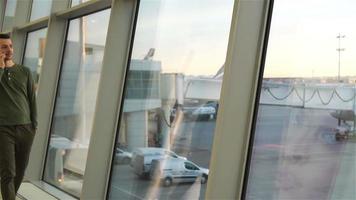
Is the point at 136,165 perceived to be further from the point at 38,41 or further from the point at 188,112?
the point at 38,41

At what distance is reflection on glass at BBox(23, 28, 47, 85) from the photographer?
20.1 ft

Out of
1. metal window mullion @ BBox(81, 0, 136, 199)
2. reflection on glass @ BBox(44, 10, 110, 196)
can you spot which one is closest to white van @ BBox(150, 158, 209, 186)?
metal window mullion @ BBox(81, 0, 136, 199)

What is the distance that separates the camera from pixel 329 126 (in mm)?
2350

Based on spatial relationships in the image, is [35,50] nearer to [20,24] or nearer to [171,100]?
[20,24]

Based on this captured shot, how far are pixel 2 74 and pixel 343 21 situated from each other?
8.09 feet

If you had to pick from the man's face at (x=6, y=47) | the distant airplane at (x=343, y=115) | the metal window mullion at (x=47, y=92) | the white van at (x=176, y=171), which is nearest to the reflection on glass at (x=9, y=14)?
the metal window mullion at (x=47, y=92)

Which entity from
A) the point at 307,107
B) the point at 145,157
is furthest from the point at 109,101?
the point at 307,107

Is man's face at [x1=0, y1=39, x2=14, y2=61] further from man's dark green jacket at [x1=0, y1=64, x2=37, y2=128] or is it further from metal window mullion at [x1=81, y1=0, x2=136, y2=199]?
metal window mullion at [x1=81, y1=0, x2=136, y2=199]

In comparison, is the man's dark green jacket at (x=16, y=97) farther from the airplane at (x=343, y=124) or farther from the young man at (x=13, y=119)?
the airplane at (x=343, y=124)

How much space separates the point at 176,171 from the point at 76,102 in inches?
73.9

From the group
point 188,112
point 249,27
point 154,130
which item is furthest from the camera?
point 154,130

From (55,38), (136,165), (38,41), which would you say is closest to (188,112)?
(136,165)

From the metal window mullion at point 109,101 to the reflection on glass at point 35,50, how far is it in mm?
2527

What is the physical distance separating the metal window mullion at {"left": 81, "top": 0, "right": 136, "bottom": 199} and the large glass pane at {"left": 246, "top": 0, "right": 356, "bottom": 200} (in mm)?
1610
